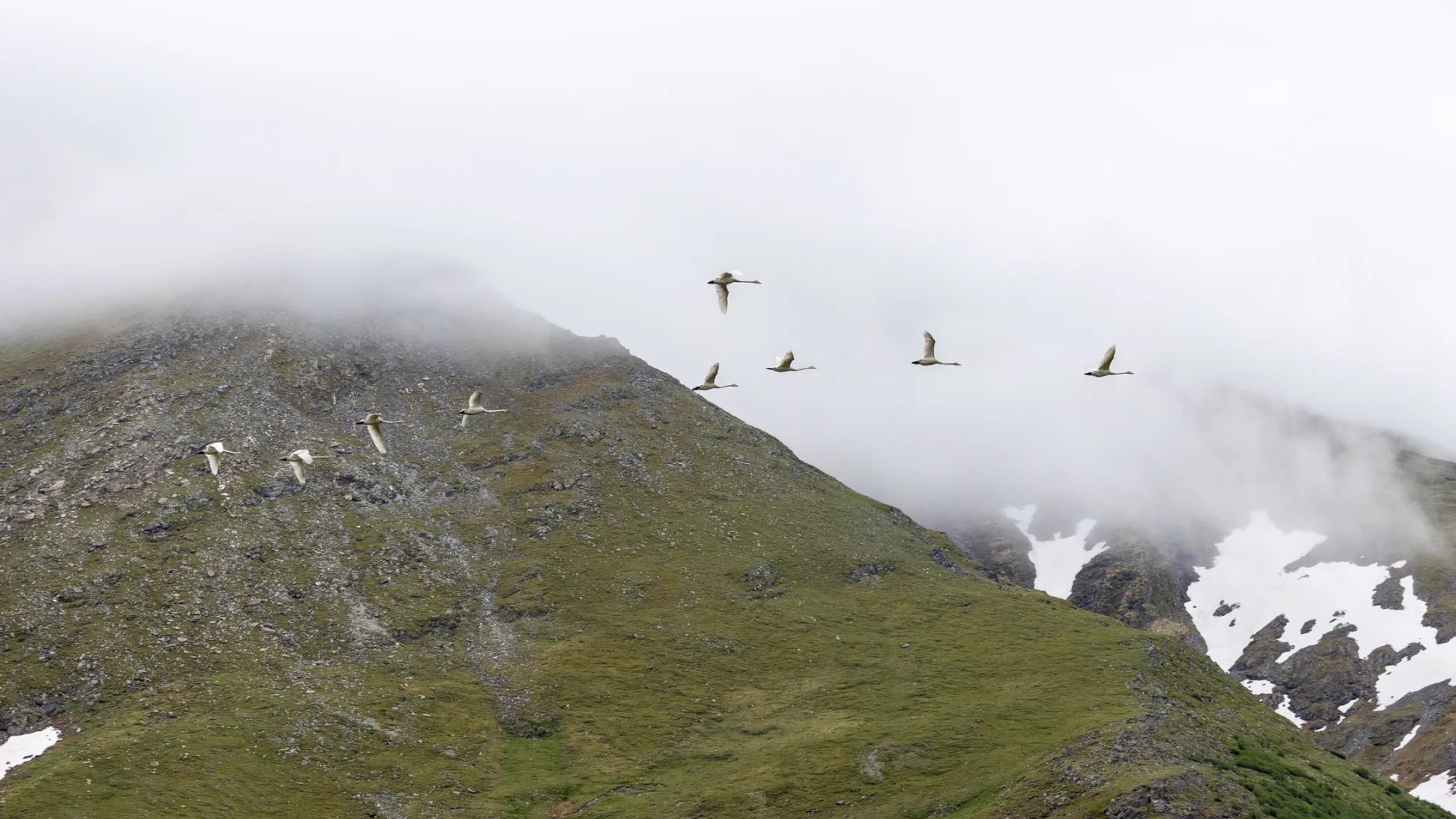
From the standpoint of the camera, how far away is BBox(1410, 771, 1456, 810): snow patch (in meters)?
164

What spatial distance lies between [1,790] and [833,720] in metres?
66.1

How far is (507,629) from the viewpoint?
12619cm

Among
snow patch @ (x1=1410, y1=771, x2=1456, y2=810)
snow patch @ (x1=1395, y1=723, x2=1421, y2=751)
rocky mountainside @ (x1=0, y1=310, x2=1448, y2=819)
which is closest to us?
rocky mountainside @ (x1=0, y1=310, x2=1448, y2=819)

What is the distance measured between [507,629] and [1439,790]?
13874 cm

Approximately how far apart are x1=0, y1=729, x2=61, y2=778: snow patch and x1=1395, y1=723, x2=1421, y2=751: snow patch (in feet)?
639

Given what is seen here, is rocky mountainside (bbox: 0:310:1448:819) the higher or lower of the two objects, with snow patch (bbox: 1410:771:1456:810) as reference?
higher

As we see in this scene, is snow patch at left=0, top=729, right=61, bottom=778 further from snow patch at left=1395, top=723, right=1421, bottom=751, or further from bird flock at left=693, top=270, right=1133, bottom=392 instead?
snow patch at left=1395, top=723, right=1421, bottom=751

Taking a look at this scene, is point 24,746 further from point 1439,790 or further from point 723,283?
point 1439,790

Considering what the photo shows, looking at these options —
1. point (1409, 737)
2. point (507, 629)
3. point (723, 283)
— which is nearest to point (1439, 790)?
point (1409, 737)

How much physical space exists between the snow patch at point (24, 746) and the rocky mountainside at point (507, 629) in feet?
3.89

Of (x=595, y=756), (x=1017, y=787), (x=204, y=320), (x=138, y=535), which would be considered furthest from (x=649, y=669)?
(x=204, y=320)

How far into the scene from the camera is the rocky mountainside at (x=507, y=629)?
88812mm

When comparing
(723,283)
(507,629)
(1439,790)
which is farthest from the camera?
(1439,790)

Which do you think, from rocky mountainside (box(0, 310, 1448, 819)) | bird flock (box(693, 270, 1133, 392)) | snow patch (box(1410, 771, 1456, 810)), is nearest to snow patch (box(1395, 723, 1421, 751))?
snow patch (box(1410, 771, 1456, 810))
